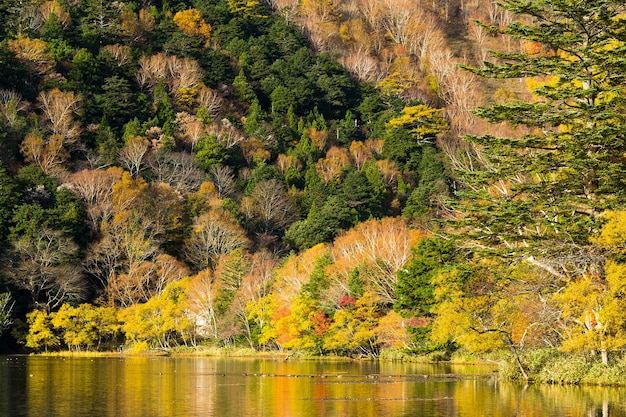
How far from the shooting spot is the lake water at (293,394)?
27844mm

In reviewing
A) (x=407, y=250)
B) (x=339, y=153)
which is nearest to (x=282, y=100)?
(x=339, y=153)

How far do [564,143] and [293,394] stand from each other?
13.8 m

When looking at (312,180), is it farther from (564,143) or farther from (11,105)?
(564,143)

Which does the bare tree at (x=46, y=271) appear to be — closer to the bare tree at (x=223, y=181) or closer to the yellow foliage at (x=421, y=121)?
the bare tree at (x=223, y=181)

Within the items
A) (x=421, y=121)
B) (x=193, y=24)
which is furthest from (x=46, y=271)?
(x=193, y=24)

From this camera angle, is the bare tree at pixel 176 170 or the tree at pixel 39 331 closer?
the tree at pixel 39 331

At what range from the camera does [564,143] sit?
35500 millimetres

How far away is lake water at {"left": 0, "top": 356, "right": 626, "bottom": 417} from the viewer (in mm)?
27844

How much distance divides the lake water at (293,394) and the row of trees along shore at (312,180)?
314cm

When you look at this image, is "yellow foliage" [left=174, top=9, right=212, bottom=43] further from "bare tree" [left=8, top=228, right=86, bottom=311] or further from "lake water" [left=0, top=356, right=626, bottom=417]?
"lake water" [left=0, top=356, right=626, bottom=417]

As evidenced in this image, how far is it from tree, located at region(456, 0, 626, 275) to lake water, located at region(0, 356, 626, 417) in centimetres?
581

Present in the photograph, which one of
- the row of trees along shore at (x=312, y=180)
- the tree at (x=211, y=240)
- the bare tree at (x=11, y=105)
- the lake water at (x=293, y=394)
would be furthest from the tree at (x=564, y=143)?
the bare tree at (x=11, y=105)

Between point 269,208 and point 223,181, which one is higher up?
point 223,181

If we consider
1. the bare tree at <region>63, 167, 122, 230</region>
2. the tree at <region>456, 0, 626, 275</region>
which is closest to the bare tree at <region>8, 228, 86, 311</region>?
the bare tree at <region>63, 167, 122, 230</region>
